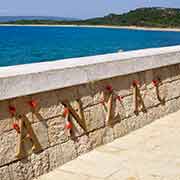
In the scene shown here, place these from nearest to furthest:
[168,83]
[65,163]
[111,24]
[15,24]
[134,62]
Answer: [65,163] < [134,62] < [168,83] < [111,24] < [15,24]

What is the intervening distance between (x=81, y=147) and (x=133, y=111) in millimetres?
1094

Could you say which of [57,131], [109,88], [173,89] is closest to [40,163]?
[57,131]

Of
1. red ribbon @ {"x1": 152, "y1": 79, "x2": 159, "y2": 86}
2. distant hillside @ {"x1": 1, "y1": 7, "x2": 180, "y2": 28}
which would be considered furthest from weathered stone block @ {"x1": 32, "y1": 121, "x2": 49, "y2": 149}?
distant hillside @ {"x1": 1, "y1": 7, "x2": 180, "y2": 28}

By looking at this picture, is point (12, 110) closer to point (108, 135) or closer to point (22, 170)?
point (22, 170)

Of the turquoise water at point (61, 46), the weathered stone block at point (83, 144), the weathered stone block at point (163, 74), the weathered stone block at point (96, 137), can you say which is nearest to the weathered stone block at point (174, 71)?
the weathered stone block at point (163, 74)

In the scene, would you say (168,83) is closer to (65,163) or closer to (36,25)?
(65,163)

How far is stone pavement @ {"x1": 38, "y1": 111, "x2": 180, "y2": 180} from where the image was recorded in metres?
4.12

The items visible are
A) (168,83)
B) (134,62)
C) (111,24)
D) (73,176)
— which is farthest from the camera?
(111,24)

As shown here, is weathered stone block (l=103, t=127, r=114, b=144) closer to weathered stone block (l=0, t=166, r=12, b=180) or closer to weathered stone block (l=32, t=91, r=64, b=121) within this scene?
weathered stone block (l=32, t=91, r=64, b=121)

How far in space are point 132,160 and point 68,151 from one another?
60 centimetres

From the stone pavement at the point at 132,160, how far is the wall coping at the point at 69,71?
0.71 metres

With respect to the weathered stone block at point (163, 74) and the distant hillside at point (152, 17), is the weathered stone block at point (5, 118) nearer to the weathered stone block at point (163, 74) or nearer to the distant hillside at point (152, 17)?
the weathered stone block at point (163, 74)

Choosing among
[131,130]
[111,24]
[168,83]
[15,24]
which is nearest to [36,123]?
[131,130]

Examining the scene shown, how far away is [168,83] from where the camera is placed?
634 centimetres
